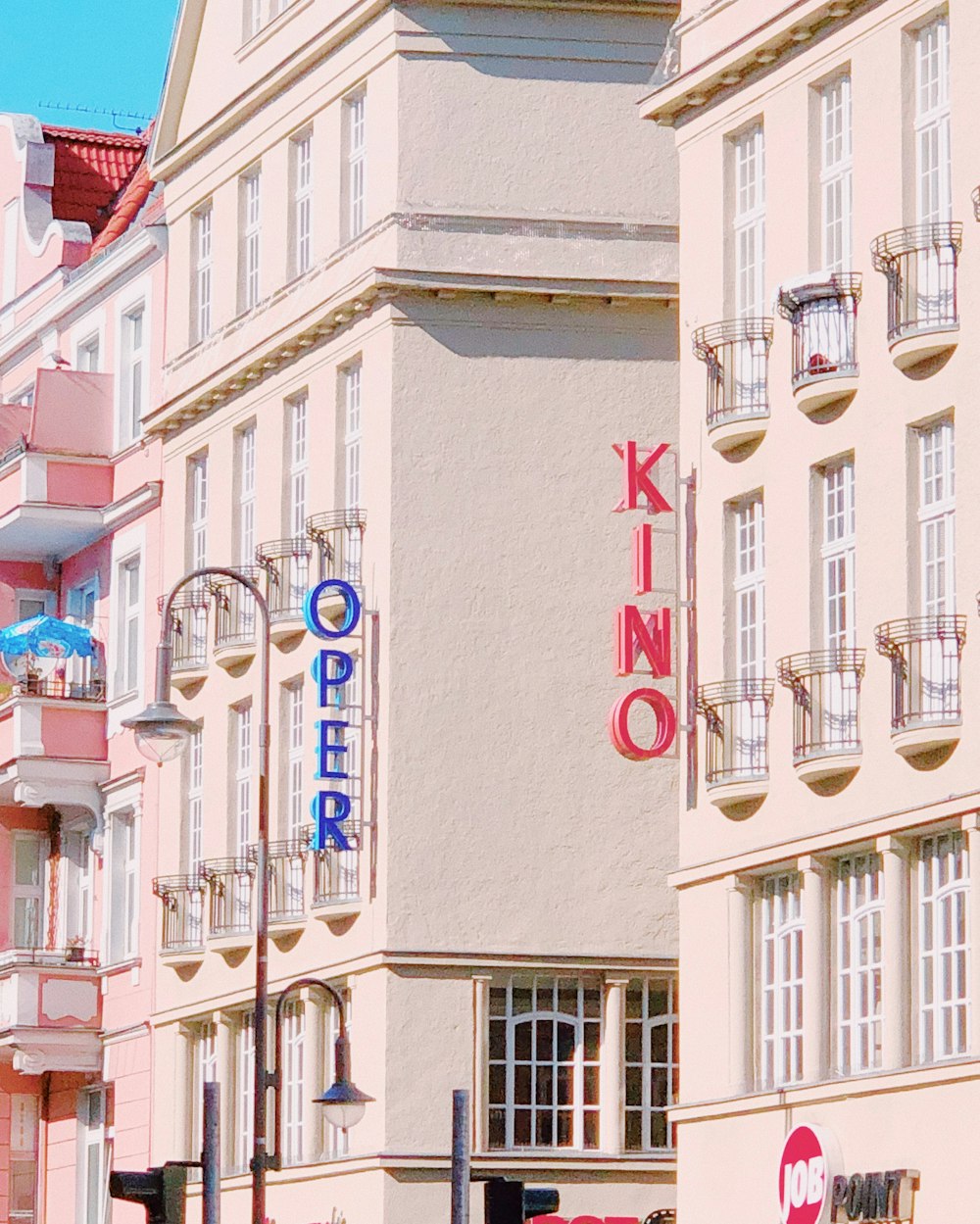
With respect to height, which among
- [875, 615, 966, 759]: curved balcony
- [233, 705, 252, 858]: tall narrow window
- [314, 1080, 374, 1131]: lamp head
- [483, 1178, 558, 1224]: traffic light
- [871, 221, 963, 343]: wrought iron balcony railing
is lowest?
[483, 1178, 558, 1224]: traffic light

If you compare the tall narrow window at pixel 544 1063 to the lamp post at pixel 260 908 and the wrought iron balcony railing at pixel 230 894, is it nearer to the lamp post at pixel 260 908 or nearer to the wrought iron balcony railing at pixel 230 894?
the wrought iron balcony railing at pixel 230 894

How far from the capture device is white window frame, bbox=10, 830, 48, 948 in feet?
182

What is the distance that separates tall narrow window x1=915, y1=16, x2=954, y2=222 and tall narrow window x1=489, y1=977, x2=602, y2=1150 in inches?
522

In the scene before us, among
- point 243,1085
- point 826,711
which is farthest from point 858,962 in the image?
point 243,1085

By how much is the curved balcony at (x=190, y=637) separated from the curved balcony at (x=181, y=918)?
2.71m

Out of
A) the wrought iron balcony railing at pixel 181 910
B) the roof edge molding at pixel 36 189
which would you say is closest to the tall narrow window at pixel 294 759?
the wrought iron balcony railing at pixel 181 910

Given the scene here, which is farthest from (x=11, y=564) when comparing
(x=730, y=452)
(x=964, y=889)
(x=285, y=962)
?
(x=964, y=889)

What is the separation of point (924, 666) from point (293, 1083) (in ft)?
51.4

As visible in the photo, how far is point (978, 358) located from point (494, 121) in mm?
14190

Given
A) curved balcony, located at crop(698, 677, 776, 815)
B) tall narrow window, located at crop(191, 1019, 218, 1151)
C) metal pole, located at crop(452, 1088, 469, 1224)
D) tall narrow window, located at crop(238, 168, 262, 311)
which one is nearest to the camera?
metal pole, located at crop(452, 1088, 469, 1224)

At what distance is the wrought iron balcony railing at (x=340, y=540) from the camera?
45.6m

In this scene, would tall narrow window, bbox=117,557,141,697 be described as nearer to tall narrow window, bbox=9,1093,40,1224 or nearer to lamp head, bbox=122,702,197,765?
tall narrow window, bbox=9,1093,40,1224

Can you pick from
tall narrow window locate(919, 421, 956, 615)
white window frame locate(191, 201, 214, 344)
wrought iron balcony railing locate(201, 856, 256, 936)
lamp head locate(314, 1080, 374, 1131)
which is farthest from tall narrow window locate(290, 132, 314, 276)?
lamp head locate(314, 1080, 374, 1131)

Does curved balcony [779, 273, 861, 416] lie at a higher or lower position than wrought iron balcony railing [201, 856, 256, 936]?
higher
